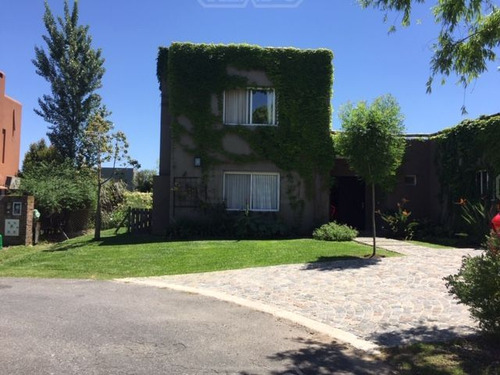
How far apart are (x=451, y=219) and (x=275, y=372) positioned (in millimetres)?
13879

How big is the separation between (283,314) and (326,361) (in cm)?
202

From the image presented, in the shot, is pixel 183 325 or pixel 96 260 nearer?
pixel 183 325

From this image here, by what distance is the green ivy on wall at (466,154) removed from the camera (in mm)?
15117

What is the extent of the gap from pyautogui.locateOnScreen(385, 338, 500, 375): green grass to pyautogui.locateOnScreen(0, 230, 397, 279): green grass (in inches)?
237

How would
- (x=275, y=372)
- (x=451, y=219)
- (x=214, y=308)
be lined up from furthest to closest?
(x=451, y=219) < (x=214, y=308) < (x=275, y=372)

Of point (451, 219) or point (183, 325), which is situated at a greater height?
point (451, 219)

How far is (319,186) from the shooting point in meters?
18.2

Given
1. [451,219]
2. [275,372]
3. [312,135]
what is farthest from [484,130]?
[275,372]

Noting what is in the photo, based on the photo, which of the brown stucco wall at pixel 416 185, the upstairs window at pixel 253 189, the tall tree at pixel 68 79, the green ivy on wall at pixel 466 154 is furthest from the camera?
the tall tree at pixel 68 79

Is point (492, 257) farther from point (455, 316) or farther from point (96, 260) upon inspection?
point (96, 260)

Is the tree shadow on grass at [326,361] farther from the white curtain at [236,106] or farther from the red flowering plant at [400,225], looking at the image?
the white curtain at [236,106]

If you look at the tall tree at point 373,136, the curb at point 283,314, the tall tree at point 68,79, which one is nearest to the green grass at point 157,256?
the curb at point 283,314

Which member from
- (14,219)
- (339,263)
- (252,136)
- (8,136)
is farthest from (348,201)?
(8,136)

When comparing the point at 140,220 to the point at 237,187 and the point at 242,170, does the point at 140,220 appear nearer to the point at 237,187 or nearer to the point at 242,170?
the point at 237,187
